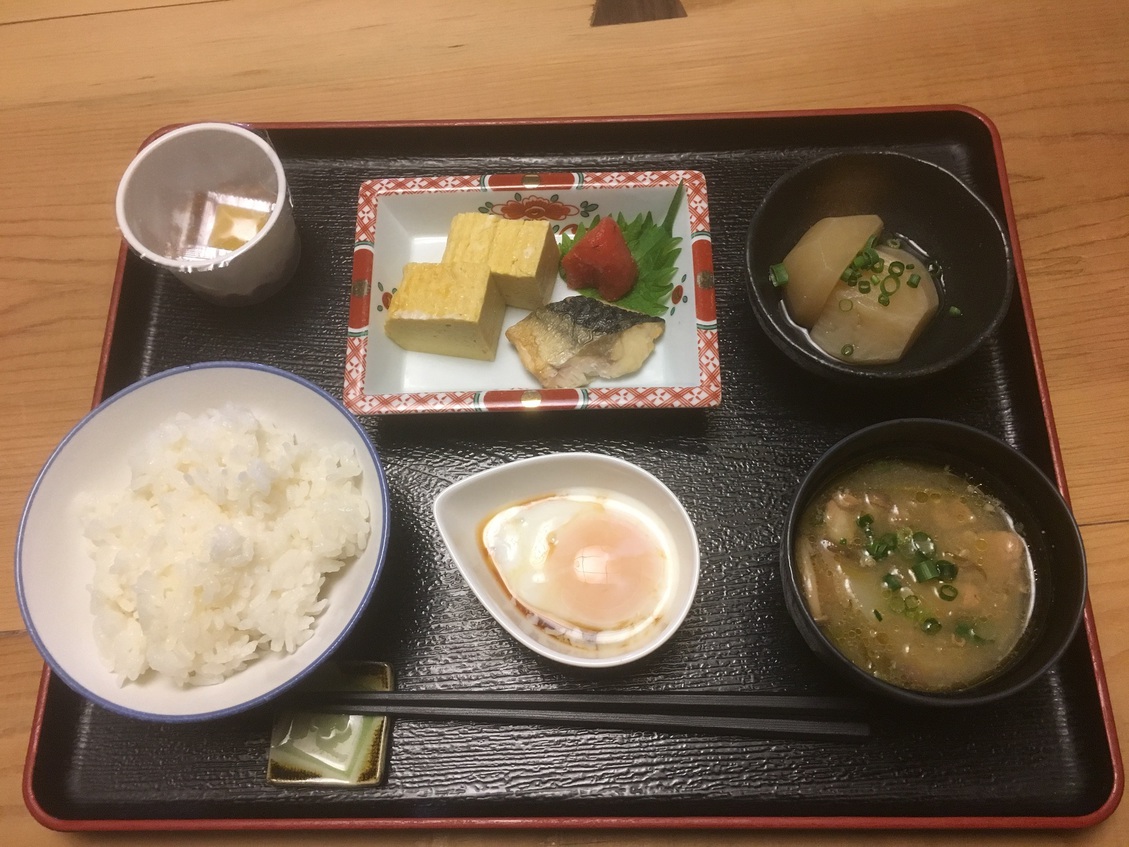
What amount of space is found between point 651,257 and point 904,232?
0.65m

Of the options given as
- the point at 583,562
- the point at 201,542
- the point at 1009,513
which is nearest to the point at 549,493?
the point at 583,562

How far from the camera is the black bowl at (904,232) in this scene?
5.27ft

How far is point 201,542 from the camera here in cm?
145

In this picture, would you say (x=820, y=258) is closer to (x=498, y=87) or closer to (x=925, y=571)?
(x=925, y=571)

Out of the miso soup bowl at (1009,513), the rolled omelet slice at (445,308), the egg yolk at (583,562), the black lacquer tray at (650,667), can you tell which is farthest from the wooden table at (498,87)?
the egg yolk at (583,562)

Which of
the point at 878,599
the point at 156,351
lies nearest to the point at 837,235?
the point at 878,599

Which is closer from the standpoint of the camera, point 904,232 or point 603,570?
point 603,570

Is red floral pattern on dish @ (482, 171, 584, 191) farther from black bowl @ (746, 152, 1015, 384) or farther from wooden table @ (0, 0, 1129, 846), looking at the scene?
black bowl @ (746, 152, 1015, 384)

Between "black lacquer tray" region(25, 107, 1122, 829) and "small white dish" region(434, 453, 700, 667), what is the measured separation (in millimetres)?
92

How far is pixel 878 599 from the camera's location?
1.41 metres

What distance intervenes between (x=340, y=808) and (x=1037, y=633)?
56.0 inches

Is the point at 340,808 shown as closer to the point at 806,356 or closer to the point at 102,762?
the point at 102,762

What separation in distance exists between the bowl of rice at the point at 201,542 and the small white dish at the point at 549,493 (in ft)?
0.61

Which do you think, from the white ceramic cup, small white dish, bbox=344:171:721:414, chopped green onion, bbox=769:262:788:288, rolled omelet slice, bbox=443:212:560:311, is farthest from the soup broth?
the white ceramic cup
